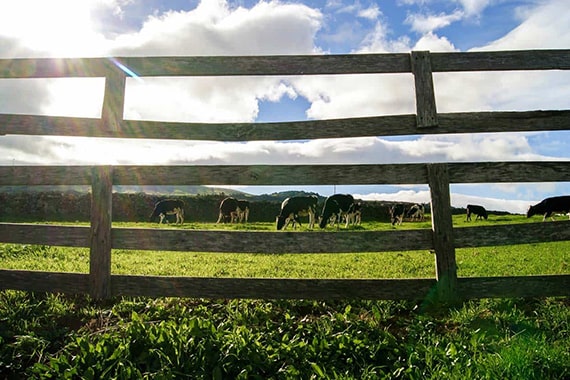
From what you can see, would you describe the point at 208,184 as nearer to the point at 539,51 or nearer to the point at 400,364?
the point at 400,364

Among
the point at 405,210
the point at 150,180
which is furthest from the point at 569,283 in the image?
the point at 405,210

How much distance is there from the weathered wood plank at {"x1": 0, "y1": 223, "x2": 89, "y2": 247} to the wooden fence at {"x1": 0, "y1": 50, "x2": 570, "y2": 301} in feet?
0.05

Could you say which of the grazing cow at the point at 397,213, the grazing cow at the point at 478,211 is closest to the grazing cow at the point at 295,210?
the grazing cow at the point at 397,213

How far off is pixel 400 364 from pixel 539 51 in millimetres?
4584

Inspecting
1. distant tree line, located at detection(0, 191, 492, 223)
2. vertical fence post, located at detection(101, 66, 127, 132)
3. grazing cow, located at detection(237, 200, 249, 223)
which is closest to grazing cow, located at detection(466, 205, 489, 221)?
distant tree line, located at detection(0, 191, 492, 223)

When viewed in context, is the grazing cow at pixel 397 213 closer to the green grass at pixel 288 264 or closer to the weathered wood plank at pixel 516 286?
the green grass at pixel 288 264

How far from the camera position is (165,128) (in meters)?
5.24

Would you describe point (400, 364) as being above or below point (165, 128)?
below

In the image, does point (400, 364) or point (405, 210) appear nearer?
point (400, 364)

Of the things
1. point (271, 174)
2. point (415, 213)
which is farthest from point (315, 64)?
point (415, 213)

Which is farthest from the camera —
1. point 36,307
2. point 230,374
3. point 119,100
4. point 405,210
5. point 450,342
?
point 405,210

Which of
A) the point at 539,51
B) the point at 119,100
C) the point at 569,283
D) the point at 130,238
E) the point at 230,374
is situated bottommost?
the point at 230,374

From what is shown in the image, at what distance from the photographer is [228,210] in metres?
15.9

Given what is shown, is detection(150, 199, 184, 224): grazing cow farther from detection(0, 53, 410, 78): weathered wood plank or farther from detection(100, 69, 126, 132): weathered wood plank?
detection(100, 69, 126, 132): weathered wood plank
